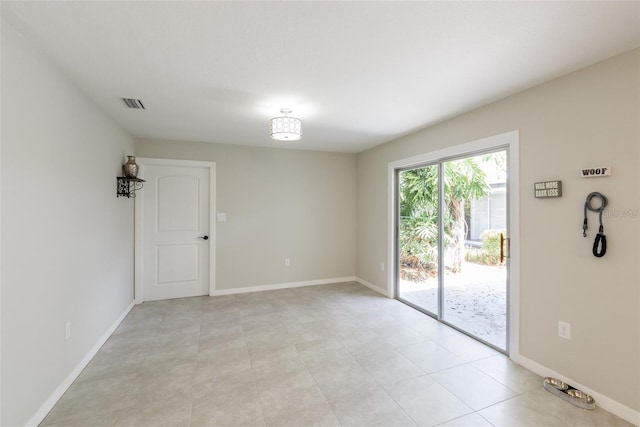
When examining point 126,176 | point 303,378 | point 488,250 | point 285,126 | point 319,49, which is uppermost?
point 319,49

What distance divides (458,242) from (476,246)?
241 millimetres

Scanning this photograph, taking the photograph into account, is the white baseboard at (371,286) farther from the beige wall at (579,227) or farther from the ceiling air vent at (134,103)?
the ceiling air vent at (134,103)

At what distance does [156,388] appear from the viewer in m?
2.11

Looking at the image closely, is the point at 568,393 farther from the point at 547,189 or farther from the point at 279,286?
the point at 279,286

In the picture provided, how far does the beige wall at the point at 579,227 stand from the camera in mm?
1797

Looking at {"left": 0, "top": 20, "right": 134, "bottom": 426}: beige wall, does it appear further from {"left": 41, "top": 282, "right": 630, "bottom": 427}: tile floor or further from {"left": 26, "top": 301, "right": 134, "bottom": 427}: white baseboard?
{"left": 41, "top": 282, "right": 630, "bottom": 427}: tile floor

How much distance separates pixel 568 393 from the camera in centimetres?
198

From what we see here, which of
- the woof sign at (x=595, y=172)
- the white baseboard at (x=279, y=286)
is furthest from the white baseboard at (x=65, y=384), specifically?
the woof sign at (x=595, y=172)

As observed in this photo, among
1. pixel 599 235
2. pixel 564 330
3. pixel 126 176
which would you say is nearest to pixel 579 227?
pixel 599 235

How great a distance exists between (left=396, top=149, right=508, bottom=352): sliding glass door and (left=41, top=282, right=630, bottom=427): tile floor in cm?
34

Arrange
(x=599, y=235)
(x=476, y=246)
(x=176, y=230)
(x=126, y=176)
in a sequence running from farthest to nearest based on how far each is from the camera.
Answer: (x=176, y=230)
(x=126, y=176)
(x=476, y=246)
(x=599, y=235)

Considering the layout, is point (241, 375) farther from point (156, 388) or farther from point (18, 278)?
point (18, 278)

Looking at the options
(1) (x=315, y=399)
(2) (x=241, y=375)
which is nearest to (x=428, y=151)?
(1) (x=315, y=399)

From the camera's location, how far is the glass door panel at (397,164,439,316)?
11.8ft
